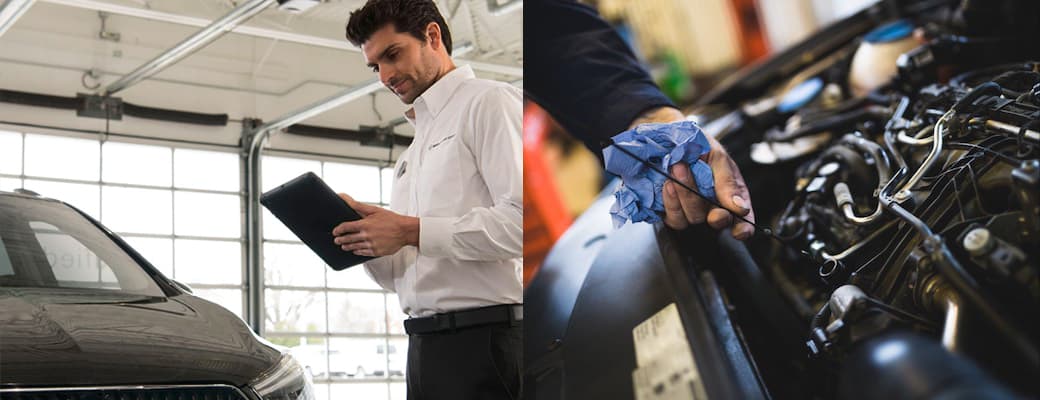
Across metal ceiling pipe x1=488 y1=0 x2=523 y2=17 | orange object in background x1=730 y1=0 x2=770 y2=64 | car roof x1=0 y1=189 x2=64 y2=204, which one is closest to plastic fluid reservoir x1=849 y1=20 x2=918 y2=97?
orange object in background x1=730 y1=0 x2=770 y2=64

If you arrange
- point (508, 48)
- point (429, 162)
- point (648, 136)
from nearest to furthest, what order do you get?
point (648, 136) < point (429, 162) < point (508, 48)

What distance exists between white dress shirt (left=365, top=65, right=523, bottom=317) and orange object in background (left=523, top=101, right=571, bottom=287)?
251 millimetres

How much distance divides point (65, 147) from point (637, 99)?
973cm

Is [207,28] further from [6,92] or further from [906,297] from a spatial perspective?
[906,297]

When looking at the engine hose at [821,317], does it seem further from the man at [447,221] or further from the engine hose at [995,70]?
the man at [447,221]

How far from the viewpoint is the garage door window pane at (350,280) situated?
1174cm

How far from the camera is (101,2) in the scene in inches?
372

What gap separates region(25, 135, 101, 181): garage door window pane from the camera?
9.92 m

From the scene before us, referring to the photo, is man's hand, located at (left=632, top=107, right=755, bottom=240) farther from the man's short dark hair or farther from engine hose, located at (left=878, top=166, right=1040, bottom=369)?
the man's short dark hair

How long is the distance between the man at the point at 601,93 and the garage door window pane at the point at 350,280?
33.2ft

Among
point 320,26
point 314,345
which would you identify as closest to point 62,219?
point 320,26

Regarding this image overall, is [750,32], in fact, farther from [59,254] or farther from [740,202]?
[59,254]

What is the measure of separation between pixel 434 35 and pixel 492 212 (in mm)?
440

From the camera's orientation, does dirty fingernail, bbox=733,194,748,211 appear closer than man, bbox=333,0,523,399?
Yes
